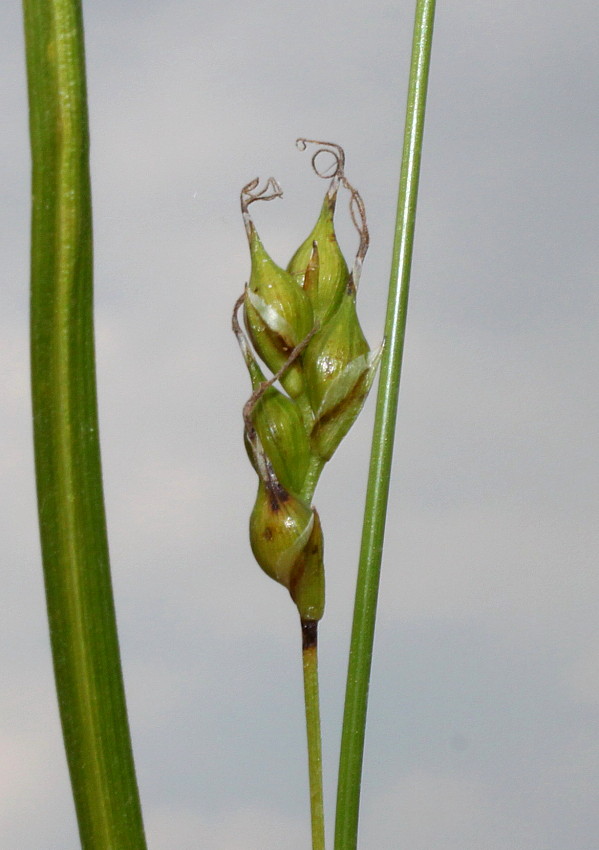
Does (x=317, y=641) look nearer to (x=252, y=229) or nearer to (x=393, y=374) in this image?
(x=393, y=374)

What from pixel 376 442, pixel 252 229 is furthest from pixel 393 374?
pixel 252 229

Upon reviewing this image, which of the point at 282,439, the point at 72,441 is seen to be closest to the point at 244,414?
the point at 282,439

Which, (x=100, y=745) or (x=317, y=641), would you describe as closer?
(x=100, y=745)

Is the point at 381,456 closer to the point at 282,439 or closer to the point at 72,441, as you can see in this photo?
the point at 282,439

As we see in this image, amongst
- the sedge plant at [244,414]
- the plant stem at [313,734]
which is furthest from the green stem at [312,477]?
the plant stem at [313,734]

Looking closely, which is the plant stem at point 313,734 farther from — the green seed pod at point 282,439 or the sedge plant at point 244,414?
the green seed pod at point 282,439

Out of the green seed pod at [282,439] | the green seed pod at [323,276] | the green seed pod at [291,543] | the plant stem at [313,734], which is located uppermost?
the green seed pod at [323,276]

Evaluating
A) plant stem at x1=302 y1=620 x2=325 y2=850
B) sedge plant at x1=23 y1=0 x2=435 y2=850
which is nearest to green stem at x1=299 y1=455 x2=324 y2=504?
sedge plant at x1=23 y1=0 x2=435 y2=850

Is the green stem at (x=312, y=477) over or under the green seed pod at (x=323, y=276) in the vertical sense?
under
